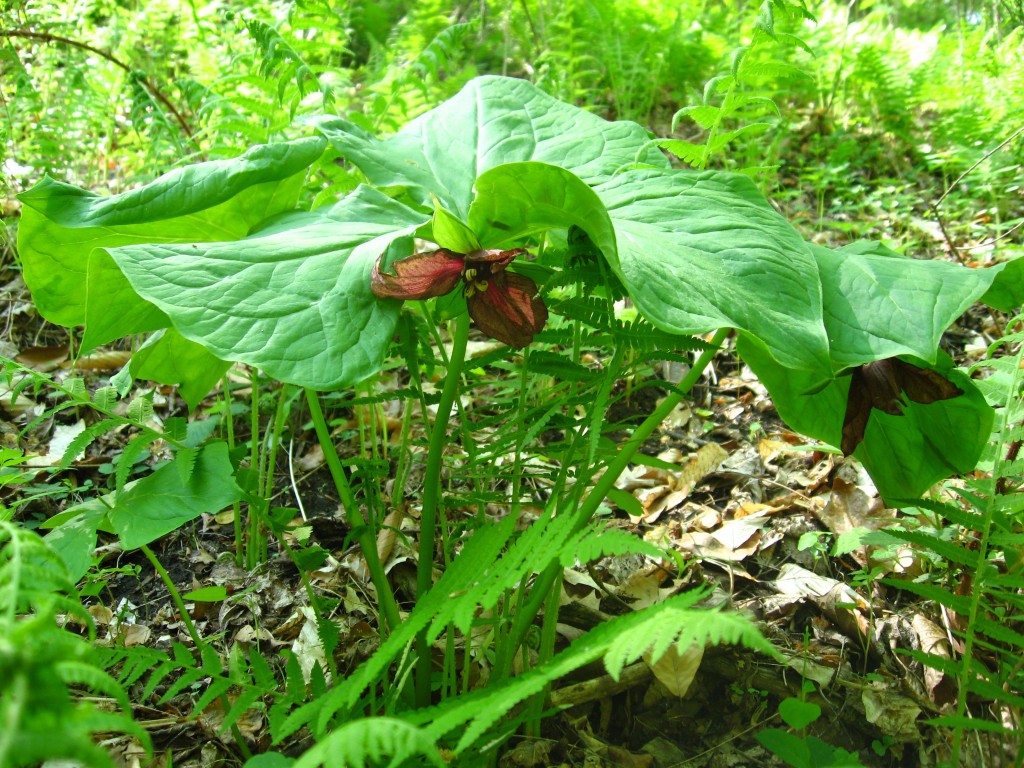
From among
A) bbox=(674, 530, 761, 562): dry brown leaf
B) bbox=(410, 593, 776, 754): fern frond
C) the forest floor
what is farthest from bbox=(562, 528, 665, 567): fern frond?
bbox=(674, 530, 761, 562): dry brown leaf

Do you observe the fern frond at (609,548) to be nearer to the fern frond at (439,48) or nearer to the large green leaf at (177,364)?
the large green leaf at (177,364)

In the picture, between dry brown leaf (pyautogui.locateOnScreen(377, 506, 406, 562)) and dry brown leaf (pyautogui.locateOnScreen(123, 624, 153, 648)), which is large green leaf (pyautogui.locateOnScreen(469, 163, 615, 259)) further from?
dry brown leaf (pyautogui.locateOnScreen(123, 624, 153, 648))

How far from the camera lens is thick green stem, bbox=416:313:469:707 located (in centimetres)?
110

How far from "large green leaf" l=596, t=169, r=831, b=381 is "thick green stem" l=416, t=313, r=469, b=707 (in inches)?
11.3

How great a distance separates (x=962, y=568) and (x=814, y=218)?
198 cm

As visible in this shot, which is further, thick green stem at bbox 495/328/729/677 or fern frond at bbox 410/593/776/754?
thick green stem at bbox 495/328/729/677

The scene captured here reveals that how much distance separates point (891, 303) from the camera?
105 centimetres

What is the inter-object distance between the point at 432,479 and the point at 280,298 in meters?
0.34

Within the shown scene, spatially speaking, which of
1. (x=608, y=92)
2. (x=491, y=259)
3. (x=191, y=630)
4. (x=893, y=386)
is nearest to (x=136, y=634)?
(x=191, y=630)

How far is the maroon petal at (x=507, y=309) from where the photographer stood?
1044 mm

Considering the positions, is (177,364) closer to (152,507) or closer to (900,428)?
(152,507)

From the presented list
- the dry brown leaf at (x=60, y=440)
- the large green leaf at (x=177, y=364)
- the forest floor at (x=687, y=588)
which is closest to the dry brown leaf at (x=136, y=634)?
the forest floor at (x=687, y=588)

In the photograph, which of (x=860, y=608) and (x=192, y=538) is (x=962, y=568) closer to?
Answer: (x=860, y=608)

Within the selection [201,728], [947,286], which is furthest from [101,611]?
[947,286]
